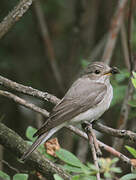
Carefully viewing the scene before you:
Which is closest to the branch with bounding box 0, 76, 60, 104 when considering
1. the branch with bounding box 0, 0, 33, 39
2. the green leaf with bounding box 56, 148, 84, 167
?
the branch with bounding box 0, 0, 33, 39

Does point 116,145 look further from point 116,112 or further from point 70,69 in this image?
point 70,69

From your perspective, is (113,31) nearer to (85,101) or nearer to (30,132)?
(85,101)

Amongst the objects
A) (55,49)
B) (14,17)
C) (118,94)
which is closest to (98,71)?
(118,94)

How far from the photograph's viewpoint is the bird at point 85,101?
4281 mm

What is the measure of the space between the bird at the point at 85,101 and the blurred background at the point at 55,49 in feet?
2.94

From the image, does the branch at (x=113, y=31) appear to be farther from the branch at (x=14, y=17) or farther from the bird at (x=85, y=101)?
the branch at (x=14, y=17)

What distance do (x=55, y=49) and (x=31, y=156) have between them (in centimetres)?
412

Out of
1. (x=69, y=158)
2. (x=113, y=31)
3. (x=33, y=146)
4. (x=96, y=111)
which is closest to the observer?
(x=69, y=158)

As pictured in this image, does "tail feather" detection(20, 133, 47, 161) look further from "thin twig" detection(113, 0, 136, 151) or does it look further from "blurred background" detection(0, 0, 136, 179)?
"blurred background" detection(0, 0, 136, 179)

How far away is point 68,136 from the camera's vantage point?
6109mm

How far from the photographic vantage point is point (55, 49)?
7473mm

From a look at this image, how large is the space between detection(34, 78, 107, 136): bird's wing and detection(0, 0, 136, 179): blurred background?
3.11 feet

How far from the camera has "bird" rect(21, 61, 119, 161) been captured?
4281 millimetres

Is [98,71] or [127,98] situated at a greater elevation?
[98,71]
